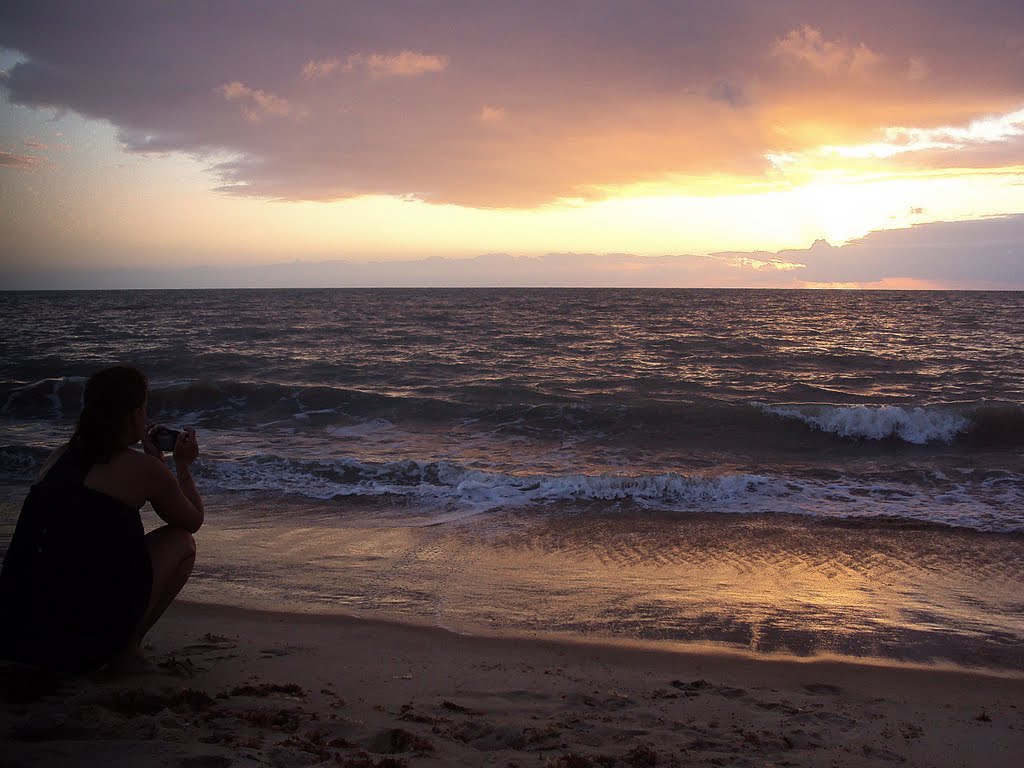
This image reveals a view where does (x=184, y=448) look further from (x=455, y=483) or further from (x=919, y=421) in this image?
(x=919, y=421)

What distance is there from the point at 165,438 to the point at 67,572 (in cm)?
75

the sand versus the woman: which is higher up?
the woman

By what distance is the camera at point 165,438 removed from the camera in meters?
3.65

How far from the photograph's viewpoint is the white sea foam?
1425 centimetres

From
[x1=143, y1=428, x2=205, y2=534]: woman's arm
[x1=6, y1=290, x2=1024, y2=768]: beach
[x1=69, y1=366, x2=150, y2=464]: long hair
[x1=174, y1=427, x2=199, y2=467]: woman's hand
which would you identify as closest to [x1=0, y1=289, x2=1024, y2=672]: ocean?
[x1=6, y1=290, x2=1024, y2=768]: beach

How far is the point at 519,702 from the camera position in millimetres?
3848

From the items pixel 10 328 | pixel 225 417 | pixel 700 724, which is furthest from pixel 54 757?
pixel 10 328

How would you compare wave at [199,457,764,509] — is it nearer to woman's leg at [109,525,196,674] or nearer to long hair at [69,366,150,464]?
woman's leg at [109,525,196,674]

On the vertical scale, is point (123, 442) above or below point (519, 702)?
above

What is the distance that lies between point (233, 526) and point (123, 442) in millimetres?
4674

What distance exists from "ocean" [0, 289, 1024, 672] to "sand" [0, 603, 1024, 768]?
1.27 ft

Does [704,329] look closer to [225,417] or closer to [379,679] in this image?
[225,417]

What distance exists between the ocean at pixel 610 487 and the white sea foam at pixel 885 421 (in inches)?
2.2

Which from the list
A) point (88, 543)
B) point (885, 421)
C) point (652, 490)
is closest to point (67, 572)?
point (88, 543)
